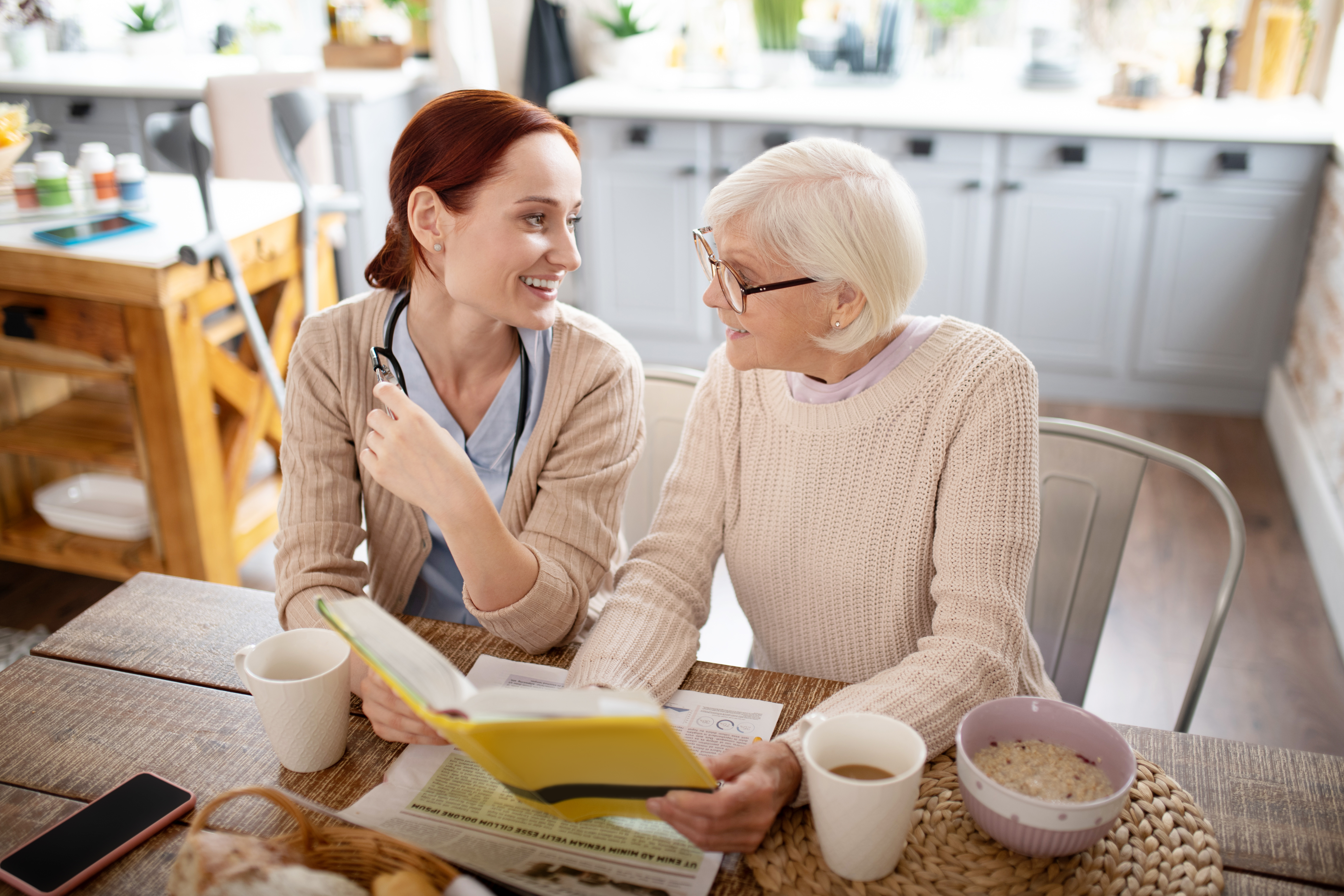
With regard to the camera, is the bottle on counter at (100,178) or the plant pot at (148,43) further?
the plant pot at (148,43)

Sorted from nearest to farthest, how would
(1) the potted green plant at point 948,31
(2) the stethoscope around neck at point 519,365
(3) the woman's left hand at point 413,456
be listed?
(3) the woman's left hand at point 413,456 < (2) the stethoscope around neck at point 519,365 < (1) the potted green plant at point 948,31

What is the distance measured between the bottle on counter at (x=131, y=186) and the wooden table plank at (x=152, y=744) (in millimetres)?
1736

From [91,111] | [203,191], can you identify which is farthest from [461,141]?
[91,111]

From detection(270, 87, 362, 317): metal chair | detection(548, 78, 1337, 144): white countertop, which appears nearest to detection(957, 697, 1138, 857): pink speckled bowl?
detection(270, 87, 362, 317): metal chair

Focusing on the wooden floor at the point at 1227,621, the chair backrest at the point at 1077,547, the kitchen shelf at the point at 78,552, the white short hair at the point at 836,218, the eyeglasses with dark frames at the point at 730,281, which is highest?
the white short hair at the point at 836,218

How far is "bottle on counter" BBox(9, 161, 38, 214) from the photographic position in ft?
7.97

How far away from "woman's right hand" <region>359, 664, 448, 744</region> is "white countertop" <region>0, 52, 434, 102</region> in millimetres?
3265

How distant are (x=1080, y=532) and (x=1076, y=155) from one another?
221 cm

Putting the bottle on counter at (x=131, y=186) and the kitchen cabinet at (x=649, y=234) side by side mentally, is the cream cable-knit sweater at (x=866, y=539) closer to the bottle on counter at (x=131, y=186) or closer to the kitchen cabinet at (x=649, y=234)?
the bottle on counter at (x=131, y=186)

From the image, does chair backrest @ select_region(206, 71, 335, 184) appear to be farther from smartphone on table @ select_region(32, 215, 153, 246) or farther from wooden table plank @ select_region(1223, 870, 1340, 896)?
wooden table plank @ select_region(1223, 870, 1340, 896)

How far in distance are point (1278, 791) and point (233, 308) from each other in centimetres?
259

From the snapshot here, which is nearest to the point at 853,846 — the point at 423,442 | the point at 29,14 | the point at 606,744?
the point at 606,744

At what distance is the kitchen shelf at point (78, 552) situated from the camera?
242cm

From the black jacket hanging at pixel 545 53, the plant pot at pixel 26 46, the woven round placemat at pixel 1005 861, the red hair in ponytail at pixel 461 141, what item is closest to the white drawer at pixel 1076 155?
the black jacket hanging at pixel 545 53
